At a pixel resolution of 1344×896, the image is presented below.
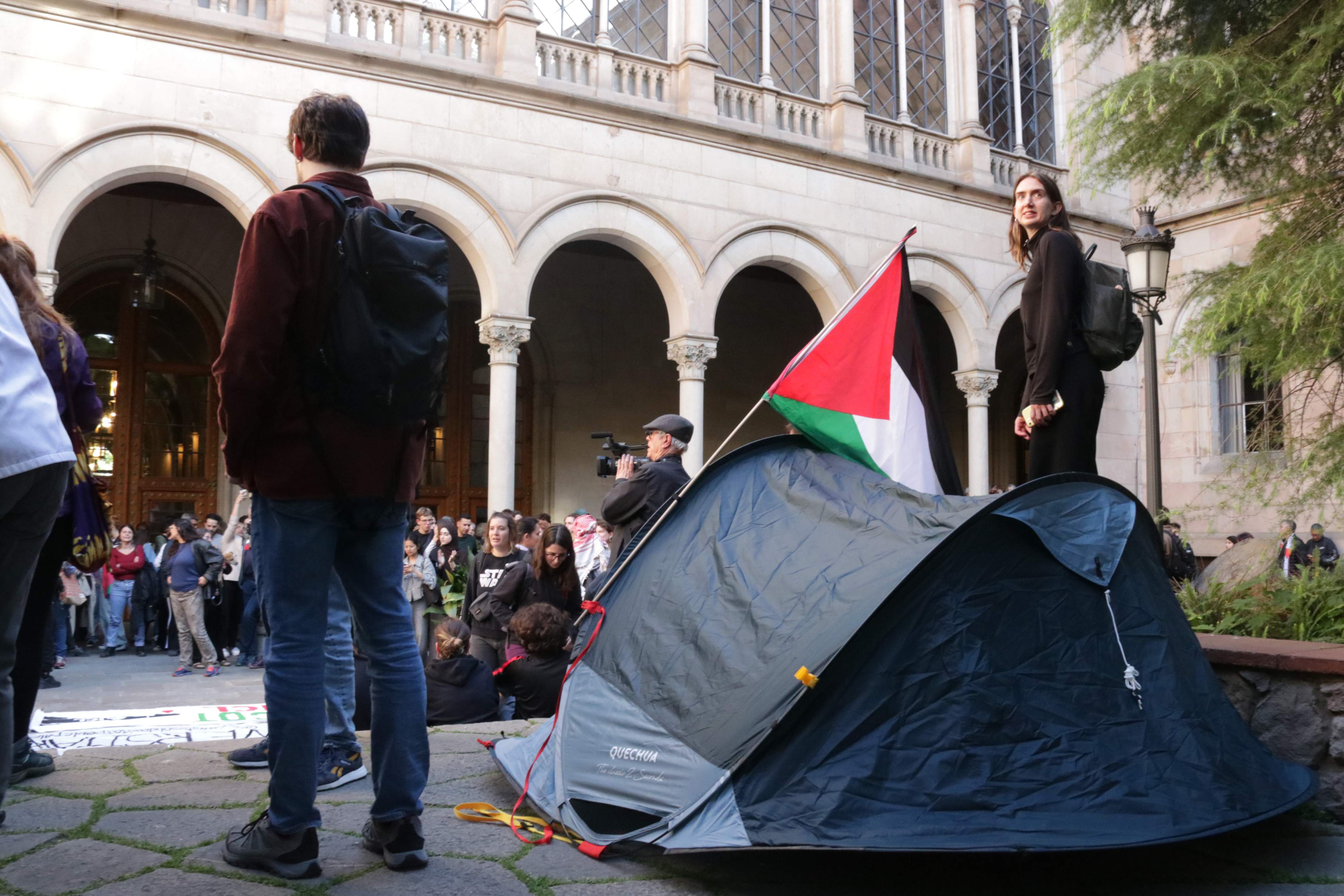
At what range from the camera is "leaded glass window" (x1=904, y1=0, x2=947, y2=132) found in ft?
58.9

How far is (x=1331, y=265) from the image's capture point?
538 centimetres

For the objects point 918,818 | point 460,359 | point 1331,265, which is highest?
point 460,359

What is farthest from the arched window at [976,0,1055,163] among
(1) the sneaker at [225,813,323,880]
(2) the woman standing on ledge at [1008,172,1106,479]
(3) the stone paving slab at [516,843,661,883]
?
(1) the sneaker at [225,813,323,880]

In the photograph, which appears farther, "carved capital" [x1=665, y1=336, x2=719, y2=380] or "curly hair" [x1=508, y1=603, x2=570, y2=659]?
"carved capital" [x1=665, y1=336, x2=719, y2=380]

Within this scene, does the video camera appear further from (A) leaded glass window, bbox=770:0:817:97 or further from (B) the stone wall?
(A) leaded glass window, bbox=770:0:817:97

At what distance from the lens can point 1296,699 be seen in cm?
419

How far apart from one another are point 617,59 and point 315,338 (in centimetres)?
1327

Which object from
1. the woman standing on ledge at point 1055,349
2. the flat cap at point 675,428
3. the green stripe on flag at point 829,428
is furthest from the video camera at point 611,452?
the woman standing on ledge at point 1055,349

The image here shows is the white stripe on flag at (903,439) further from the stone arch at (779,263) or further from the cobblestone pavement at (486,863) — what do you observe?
the stone arch at (779,263)

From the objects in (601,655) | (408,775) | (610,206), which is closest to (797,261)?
(610,206)

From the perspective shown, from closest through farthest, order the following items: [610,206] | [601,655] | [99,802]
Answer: [99,802] → [601,655] → [610,206]

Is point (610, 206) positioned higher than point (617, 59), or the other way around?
point (617, 59)

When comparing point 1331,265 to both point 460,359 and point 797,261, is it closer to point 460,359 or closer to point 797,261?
point 797,261

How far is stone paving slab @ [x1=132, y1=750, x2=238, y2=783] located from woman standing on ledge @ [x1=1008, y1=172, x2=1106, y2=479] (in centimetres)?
333
